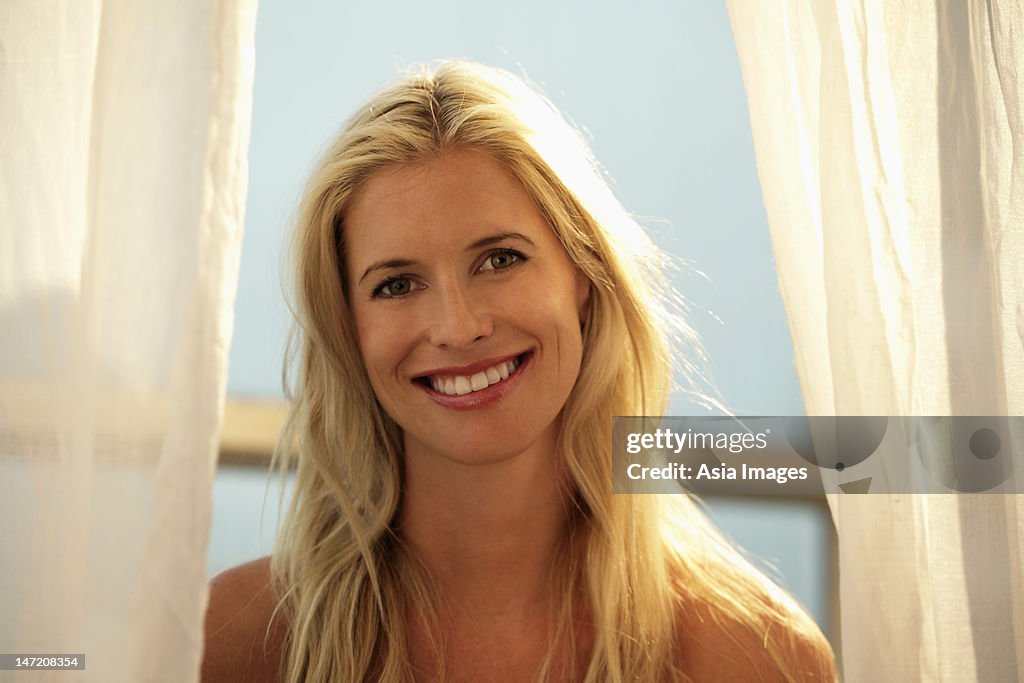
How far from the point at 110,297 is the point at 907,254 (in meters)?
0.91

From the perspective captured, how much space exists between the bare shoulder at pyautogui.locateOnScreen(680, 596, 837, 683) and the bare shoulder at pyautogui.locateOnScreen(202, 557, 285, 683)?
671mm

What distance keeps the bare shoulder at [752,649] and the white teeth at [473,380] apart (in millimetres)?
509

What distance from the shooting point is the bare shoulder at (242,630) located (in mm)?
1498

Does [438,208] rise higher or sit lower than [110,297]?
higher

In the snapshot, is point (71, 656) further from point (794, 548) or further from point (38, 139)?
point (794, 548)

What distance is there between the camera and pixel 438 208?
141cm

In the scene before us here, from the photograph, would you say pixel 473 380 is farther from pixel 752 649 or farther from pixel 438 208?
pixel 752 649

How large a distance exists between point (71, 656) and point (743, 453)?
3.02 feet

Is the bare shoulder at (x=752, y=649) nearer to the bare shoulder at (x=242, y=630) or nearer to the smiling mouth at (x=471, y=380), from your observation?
the smiling mouth at (x=471, y=380)

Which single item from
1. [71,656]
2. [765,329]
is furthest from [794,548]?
[71,656]

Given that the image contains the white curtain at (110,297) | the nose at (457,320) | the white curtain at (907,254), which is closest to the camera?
the white curtain at (110,297)

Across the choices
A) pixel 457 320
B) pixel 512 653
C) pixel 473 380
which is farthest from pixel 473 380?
pixel 512 653

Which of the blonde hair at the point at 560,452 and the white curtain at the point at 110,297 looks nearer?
the white curtain at the point at 110,297

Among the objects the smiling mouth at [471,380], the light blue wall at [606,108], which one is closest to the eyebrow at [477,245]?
the smiling mouth at [471,380]
